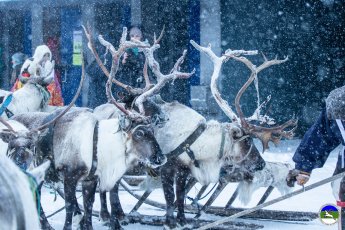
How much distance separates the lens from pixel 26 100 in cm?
378

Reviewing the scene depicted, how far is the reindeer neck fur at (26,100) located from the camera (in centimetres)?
374

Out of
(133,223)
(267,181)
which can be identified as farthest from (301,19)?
(133,223)

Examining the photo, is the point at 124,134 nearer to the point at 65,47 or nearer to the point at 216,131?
the point at 216,131

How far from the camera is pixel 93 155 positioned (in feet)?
9.79

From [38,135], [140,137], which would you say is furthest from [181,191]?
[38,135]

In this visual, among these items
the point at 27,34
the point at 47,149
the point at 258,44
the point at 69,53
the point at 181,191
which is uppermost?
the point at 27,34

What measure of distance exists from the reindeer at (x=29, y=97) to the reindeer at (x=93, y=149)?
59 centimetres

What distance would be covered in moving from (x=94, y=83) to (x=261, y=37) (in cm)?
445

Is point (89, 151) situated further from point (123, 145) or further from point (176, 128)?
point (176, 128)

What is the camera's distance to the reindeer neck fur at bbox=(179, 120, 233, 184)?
3348mm

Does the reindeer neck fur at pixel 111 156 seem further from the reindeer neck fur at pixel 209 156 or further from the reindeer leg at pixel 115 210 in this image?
the reindeer neck fur at pixel 209 156

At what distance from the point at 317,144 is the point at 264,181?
109 centimetres

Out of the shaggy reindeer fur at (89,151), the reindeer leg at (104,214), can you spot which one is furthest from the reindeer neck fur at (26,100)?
the reindeer leg at (104,214)

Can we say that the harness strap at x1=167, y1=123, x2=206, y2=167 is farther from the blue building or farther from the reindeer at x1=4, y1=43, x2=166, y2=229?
the blue building
